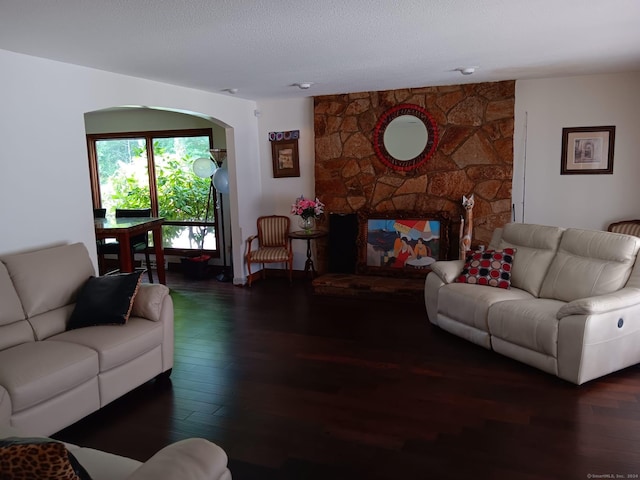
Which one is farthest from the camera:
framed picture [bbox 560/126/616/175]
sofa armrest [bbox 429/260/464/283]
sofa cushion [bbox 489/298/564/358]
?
framed picture [bbox 560/126/616/175]

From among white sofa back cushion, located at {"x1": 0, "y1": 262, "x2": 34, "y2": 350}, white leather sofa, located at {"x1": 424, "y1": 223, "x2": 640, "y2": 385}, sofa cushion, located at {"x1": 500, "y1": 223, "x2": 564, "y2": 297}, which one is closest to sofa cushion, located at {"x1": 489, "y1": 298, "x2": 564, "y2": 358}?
white leather sofa, located at {"x1": 424, "y1": 223, "x2": 640, "y2": 385}

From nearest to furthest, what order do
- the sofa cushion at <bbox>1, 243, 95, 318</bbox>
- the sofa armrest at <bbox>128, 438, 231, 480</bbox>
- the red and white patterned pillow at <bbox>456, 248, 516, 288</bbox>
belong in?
the sofa armrest at <bbox>128, 438, 231, 480</bbox>, the sofa cushion at <bbox>1, 243, 95, 318</bbox>, the red and white patterned pillow at <bbox>456, 248, 516, 288</bbox>

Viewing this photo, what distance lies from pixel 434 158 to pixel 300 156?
5.83 feet

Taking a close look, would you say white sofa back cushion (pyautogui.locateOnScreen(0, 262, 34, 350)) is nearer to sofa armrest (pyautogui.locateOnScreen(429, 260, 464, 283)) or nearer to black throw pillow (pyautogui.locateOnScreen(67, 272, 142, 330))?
black throw pillow (pyautogui.locateOnScreen(67, 272, 142, 330))

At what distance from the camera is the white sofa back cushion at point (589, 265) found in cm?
382

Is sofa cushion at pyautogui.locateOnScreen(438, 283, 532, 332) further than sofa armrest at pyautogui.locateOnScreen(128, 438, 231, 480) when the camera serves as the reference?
Yes

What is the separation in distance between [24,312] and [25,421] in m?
0.87

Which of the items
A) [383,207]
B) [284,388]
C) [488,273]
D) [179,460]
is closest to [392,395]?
[284,388]

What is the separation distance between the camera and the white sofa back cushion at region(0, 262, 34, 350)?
10.3 ft

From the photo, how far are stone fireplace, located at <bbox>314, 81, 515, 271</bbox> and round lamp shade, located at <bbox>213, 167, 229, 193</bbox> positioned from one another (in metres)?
1.23

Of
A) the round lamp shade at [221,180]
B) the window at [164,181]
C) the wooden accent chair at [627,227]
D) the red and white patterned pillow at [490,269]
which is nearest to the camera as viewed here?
the red and white patterned pillow at [490,269]

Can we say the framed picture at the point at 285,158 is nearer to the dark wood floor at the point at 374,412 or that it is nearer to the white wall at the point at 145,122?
the white wall at the point at 145,122

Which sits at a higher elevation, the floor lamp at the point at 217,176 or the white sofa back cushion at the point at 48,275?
the floor lamp at the point at 217,176

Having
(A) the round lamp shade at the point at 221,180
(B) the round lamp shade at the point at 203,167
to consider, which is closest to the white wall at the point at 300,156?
(A) the round lamp shade at the point at 221,180
